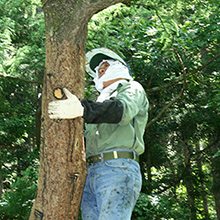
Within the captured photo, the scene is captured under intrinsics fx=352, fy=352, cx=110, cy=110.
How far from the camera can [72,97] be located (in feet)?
8.34

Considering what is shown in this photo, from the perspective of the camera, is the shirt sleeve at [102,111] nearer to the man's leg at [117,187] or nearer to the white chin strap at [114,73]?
the man's leg at [117,187]

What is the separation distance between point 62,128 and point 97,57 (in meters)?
1.04

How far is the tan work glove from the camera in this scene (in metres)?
2.52

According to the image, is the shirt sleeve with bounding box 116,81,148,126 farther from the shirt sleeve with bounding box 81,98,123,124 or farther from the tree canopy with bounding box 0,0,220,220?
the tree canopy with bounding box 0,0,220,220

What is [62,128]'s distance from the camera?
2.62 meters

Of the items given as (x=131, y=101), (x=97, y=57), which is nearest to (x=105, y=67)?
(x=97, y=57)

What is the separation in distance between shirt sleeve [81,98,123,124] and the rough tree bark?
6.7 inches

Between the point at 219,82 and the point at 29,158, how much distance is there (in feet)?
17.8

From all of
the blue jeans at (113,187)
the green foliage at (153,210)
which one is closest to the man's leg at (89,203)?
the blue jeans at (113,187)

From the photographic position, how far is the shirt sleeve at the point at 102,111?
2527mm

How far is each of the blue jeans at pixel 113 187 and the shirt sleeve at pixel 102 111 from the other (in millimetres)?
371

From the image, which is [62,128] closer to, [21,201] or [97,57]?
[97,57]

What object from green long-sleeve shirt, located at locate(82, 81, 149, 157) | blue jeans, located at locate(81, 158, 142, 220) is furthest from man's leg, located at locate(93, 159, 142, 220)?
green long-sleeve shirt, located at locate(82, 81, 149, 157)

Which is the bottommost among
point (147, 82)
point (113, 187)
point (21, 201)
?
point (21, 201)
